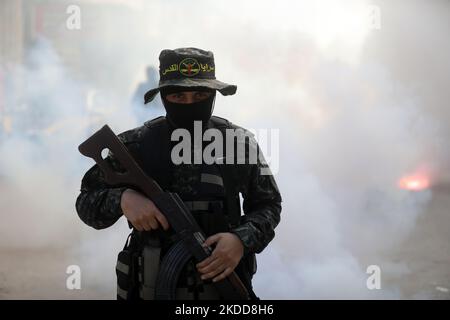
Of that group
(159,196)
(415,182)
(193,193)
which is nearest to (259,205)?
(193,193)

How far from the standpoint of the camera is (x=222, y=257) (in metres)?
1.63

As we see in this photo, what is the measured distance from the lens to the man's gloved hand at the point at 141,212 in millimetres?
1620

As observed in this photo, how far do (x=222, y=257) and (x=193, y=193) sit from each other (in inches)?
9.5

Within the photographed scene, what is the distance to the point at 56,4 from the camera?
3613mm

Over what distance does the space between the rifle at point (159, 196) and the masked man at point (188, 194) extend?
0.03m

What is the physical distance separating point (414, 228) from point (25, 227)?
2931 millimetres

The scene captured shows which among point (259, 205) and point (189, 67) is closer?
point (189, 67)

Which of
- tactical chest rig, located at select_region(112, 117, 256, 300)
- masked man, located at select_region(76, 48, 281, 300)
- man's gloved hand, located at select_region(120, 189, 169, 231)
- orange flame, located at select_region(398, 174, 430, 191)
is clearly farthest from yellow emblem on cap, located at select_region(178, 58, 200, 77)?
orange flame, located at select_region(398, 174, 430, 191)

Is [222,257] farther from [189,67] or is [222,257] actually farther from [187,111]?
[189,67]

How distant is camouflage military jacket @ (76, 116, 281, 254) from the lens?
66.2 inches

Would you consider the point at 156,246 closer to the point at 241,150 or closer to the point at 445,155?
the point at 241,150

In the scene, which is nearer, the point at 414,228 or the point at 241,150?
the point at 241,150

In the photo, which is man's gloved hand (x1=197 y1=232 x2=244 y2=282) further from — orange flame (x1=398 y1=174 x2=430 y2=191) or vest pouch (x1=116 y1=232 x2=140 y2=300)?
orange flame (x1=398 y1=174 x2=430 y2=191)
